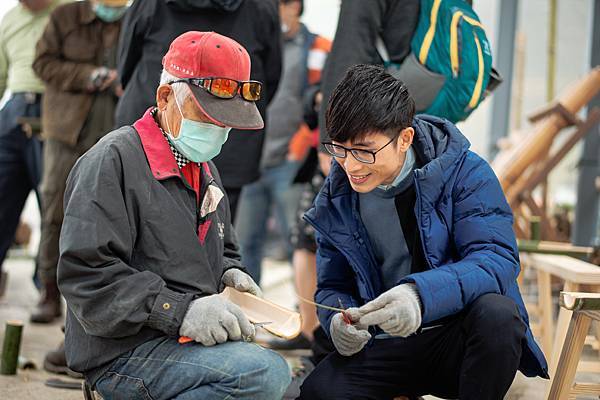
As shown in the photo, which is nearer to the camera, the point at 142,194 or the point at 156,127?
the point at 142,194

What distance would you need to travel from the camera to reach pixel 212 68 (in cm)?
215

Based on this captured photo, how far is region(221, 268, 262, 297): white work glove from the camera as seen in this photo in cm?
230

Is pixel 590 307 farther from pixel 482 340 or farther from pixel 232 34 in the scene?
pixel 232 34

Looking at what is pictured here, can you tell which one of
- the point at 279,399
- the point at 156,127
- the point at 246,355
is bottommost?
the point at 279,399

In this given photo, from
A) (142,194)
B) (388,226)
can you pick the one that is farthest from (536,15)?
(142,194)

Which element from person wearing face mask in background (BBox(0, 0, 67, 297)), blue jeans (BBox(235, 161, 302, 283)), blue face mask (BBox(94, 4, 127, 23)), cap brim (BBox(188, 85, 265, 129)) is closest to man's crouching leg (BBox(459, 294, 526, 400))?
cap brim (BBox(188, 85, 265, 129))

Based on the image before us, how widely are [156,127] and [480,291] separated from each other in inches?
38.1

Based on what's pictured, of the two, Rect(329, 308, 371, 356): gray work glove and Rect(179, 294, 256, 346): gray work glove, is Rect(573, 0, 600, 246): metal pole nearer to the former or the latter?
Rect(329, 308, 371, 356): gray work glove

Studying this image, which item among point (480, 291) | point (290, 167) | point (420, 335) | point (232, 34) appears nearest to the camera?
point (480, 291)

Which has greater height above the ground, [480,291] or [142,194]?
[142,194]

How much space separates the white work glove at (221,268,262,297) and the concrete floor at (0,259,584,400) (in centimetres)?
97

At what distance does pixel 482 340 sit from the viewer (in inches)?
83.1

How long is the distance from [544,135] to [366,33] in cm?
244

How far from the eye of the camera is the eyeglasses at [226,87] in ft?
7.01
